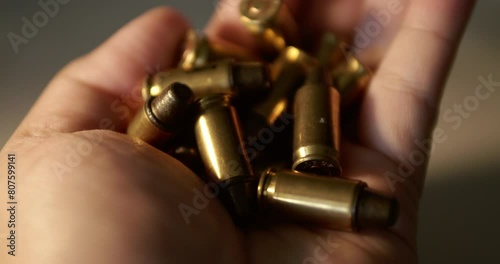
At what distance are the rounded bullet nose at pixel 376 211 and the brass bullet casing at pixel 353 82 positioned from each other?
1.47 ft

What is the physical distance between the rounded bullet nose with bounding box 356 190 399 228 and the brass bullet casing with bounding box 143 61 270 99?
452mm

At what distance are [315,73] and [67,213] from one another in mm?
757

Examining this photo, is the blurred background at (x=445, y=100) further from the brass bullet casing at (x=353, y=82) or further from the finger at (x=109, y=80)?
the finger at (x=109, y=80)

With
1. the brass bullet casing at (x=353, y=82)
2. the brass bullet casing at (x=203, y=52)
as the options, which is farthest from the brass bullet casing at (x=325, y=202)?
the brass bullet casing at (x=203, y=52)

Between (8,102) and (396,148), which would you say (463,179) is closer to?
(396,148)

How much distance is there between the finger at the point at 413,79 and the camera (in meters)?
1.42

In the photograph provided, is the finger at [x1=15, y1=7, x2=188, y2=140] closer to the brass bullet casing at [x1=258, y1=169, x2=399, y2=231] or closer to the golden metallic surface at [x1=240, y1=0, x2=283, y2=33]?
the golden metallic surface at [x1=240, y1=0, x2=283, y2=33]

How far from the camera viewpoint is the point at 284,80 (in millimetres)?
1580

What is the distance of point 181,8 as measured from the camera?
2393 mm

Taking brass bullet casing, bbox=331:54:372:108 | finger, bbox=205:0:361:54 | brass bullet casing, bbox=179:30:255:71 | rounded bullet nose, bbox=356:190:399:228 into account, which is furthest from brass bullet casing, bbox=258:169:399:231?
finger, bbox=205:0:361:54

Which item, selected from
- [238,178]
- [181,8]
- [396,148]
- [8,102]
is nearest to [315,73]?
[396,148]

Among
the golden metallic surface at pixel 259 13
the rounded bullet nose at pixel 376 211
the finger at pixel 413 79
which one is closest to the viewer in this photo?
the rounded bullet nose at pixel 376 211

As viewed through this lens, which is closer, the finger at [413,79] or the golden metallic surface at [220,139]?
the golden metallic surface at [220,139]

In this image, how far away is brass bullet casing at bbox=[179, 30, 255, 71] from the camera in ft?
5.41
